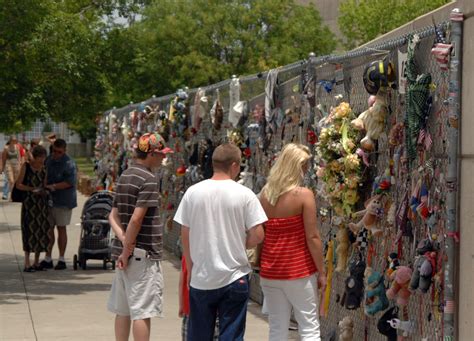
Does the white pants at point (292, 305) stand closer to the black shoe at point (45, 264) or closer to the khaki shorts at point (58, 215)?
the khaki shorts at point (58, 215)

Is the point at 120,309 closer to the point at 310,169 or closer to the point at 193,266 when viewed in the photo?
the point at 193,266

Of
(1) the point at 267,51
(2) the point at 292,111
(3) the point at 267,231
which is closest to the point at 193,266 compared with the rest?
(3) the point at 267,231

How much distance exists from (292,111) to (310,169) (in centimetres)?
79

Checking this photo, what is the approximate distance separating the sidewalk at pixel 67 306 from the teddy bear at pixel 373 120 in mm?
2622

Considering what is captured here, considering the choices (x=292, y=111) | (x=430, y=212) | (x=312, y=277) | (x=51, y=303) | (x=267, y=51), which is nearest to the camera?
(x=430, y=212)

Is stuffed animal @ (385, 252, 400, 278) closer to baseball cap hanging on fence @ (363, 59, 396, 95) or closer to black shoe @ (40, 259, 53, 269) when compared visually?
baseball cap hanging on fence @ (363, 59, 396, 95)

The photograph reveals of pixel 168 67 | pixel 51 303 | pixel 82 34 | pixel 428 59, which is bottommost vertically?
pixel 51 303

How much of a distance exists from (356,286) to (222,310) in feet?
4.58

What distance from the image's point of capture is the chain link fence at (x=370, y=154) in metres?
6.45

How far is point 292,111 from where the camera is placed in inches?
386

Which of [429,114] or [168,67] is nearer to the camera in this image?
[429,114]

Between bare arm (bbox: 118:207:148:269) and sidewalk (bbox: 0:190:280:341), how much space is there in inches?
79.4

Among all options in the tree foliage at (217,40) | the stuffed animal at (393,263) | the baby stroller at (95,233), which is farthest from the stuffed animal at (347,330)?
the tree foliage at (217,40)

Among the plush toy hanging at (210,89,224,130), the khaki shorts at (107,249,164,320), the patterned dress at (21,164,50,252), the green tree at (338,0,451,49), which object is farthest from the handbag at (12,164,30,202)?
the green tree at (338,0,451,49)
